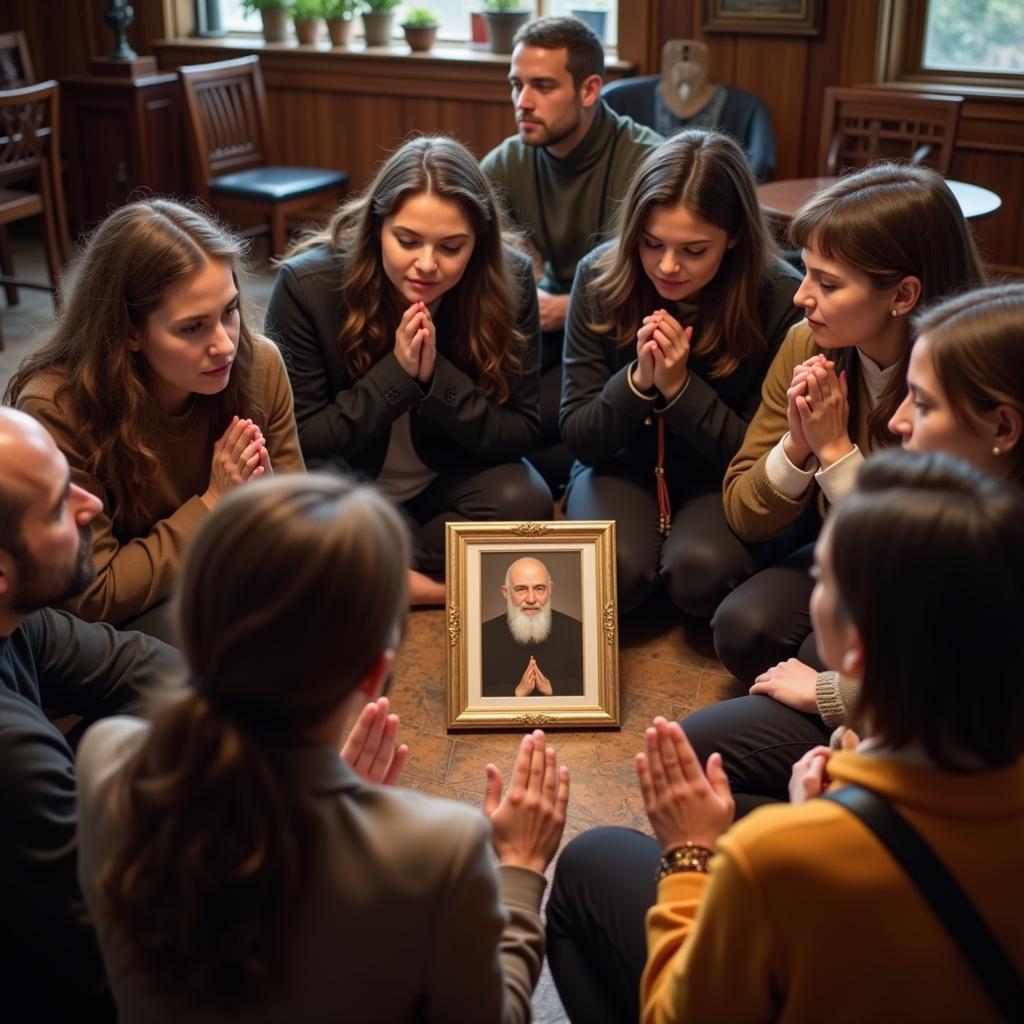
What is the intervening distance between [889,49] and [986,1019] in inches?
174

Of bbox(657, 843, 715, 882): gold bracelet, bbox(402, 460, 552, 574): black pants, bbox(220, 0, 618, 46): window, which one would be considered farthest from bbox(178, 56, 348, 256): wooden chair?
bbox(657, 843, 715, 882): gold bracelet

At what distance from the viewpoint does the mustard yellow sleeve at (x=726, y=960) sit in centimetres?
109

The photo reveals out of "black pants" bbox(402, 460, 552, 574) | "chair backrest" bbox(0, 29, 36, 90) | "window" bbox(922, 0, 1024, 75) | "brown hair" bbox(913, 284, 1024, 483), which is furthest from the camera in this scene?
"chair backrest" bbox(0, 29, 36, 90)

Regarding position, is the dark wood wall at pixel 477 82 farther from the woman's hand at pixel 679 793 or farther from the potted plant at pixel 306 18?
the woman's hand at pixel 679 793

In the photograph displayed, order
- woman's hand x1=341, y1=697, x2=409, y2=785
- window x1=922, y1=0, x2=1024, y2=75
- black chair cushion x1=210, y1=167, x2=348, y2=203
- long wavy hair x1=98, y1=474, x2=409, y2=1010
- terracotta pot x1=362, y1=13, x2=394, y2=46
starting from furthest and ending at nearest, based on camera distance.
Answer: terracotta pot x1=362, y1=13, x2=394, y2=46 → black chair cushion x1=210, y1=167, x2=348, y2=203 → window x1=922, y1=0, x2=1024, y2=75 → woman's hand x1=341, y1=697, x2=409, y2=785 → long wavy hair x1=98, y1=474, x2=409, y2=1010

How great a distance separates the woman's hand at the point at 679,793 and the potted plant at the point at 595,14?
444 cm

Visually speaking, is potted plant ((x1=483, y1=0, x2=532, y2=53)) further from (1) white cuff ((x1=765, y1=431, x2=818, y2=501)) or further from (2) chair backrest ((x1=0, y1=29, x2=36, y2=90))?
(1) white cuff ((x1=765, y1=431, x2=818, y2=501))

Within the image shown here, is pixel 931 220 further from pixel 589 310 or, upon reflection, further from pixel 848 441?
pixel 589 310

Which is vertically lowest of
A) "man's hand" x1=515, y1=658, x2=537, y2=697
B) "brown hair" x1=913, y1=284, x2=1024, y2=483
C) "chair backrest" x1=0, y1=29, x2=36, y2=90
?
"man's hand" x1=515, y1=658, x2=537, y2=697

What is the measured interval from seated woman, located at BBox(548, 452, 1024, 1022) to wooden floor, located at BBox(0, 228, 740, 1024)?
1119 millimetres

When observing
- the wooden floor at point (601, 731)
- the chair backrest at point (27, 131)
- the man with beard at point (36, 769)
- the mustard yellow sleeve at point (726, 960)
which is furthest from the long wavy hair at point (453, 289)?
the chair backrest at point (27, 131)

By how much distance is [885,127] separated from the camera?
4.66 m

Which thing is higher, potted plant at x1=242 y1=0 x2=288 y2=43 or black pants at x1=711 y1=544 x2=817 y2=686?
potted plant at x1=242 y1=0 x2=288 y2=43

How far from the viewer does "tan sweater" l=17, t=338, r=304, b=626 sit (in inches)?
88.6
